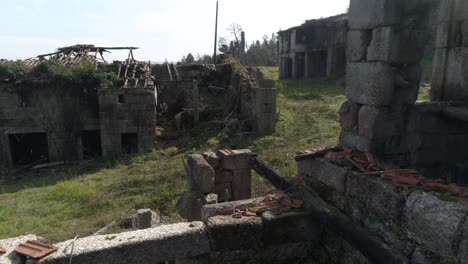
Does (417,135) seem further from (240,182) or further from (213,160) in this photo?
(213,160)

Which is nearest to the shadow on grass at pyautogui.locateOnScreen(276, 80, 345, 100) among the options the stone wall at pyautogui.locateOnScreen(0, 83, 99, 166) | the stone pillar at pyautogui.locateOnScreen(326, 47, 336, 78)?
the stone pillar at pyautogui.locateOnScreen(326, 47, 336, 78)

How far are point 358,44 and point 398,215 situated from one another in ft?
7.84

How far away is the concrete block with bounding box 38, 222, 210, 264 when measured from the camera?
3.65 metres

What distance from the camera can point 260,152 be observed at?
13.9m

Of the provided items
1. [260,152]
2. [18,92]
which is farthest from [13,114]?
[260,152]

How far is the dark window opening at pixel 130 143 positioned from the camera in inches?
690

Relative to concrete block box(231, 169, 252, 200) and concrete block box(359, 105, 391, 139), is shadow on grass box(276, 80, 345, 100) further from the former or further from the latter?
concrete block box(359, 105, 391, 139)

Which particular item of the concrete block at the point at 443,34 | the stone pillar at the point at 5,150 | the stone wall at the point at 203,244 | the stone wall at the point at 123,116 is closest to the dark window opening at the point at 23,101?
the stone pillar at the point at 5,150

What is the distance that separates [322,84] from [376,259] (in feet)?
84.0

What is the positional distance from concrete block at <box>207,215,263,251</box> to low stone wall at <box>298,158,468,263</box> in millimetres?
957

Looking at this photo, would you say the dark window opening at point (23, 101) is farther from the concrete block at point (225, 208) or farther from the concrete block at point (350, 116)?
the concrete block at point (350, 116)

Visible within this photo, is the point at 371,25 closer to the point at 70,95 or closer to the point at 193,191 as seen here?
the point at 193,191

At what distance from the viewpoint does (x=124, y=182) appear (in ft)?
39.9

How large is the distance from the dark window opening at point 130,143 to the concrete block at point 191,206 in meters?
11.0
